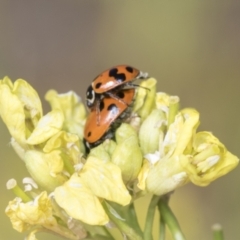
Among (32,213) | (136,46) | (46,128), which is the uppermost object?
(46,128)

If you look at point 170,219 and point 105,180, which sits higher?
point 105,180

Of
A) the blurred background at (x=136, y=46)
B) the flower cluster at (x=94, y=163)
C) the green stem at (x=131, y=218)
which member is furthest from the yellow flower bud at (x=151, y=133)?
the blurred background at (x=136, y=46)

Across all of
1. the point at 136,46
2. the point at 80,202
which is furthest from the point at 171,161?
the point at 136,46

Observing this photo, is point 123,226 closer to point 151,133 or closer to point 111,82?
point 151,133

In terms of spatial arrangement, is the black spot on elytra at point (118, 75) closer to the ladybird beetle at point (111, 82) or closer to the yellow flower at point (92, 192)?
the ladybird beetle at point (111, 82)

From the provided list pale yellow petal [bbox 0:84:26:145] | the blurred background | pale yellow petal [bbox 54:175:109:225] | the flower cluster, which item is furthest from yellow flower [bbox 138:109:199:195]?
the blurred background

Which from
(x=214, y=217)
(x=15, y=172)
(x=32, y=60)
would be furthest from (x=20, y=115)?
(x=32, y=60)

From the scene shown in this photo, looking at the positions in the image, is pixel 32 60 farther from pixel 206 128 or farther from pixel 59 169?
pixel 59 169
